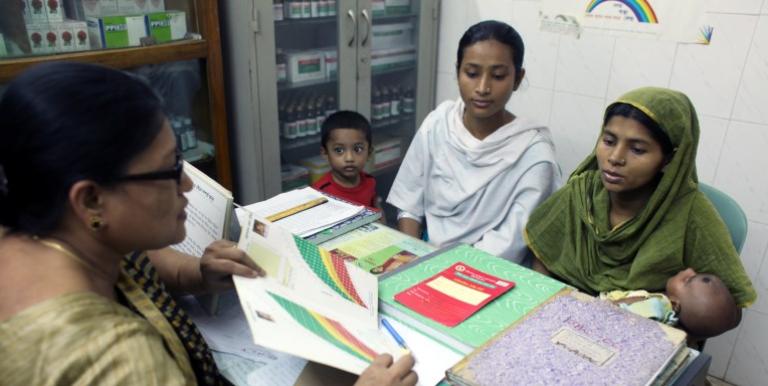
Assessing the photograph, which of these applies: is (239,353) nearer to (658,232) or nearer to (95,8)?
(658,232)

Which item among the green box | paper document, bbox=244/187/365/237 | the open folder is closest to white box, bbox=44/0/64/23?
the green box

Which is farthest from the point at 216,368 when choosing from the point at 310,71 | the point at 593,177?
the point at 310,71

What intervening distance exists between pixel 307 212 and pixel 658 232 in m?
0.91

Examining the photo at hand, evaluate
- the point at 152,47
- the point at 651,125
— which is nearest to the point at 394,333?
the point at 651,125

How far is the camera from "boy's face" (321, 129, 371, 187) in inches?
89.7

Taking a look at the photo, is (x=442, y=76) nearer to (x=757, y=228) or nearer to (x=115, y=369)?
(x=757, y=228)

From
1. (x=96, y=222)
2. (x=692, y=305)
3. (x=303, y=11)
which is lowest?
(x=692, y=305)

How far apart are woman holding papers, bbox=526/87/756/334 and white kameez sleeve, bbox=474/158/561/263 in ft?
0.59

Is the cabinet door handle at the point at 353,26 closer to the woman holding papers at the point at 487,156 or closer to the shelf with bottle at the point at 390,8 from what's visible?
the shelf with bottle at the point at 390,8

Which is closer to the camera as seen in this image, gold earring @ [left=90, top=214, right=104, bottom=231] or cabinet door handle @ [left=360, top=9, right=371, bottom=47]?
gold earring @ [left=90, top=214, right=104, bottom=231]

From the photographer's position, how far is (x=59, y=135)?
27.4 inches

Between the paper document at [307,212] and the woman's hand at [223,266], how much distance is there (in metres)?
0.27

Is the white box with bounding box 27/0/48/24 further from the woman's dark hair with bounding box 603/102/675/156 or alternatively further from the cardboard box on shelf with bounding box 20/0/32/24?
the woman's dark hair with bounding box 603/102/675/156

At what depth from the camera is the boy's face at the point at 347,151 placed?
7.47 feet
